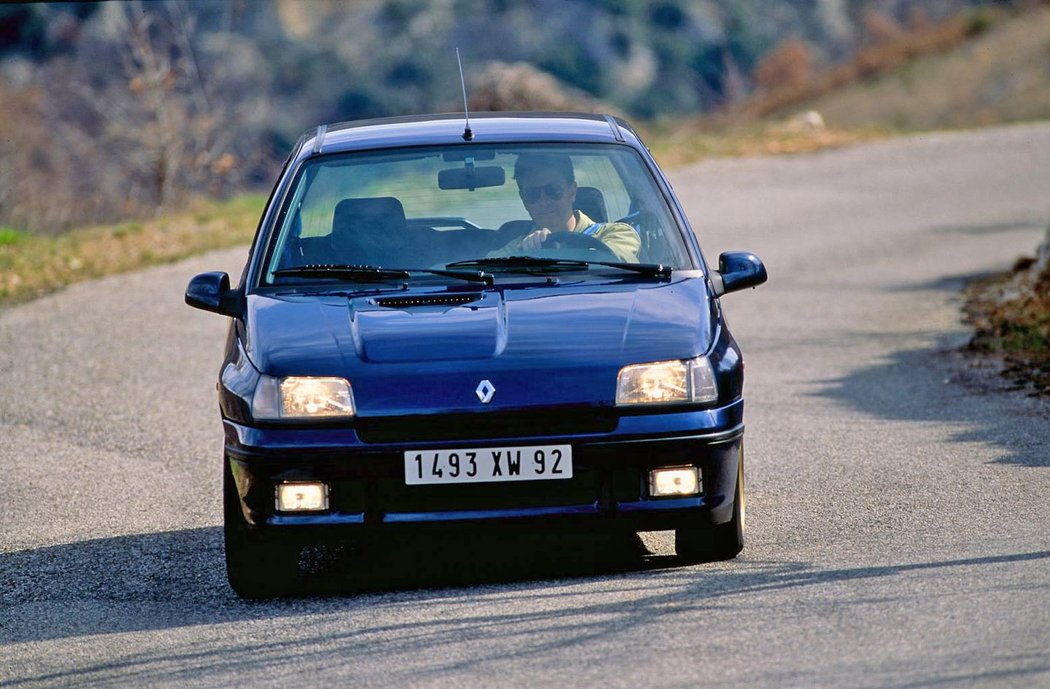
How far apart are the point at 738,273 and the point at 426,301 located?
4.31 feet

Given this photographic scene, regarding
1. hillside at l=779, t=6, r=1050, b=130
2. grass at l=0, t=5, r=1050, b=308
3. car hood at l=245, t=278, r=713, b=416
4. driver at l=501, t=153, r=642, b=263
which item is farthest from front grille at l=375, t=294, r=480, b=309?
hillside at l=779, t=6, r=1050, b=130

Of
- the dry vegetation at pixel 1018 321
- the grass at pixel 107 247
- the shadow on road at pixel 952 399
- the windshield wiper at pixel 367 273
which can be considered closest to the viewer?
the windshield wiper at pixel 367 273

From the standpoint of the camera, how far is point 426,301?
6188 mm

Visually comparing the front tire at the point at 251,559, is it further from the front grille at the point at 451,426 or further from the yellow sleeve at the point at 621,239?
the yellow sleeve at the point at 621,239

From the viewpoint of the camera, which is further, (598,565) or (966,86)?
(966,86)

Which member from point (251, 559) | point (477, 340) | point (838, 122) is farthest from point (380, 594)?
point (838, 122)

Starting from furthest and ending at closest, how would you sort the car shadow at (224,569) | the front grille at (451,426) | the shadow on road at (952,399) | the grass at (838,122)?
the grass at (838,122)
the shadow on road at (952,399)
the car shadow at (224,569)
the front grille at (451,426)

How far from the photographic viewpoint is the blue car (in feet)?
18.4

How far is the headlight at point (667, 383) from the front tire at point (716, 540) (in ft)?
1.25

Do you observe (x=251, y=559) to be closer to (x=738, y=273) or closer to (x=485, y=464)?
(x=485, y=464)

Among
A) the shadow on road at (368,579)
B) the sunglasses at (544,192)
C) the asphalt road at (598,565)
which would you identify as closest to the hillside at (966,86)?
the asphalt road at (598,565)

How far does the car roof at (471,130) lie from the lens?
7145 millimetres

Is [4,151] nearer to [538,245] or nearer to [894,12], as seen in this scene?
[538,245]

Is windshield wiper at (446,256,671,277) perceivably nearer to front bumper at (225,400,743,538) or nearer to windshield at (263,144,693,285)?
windshield at (263,144,693,285)
